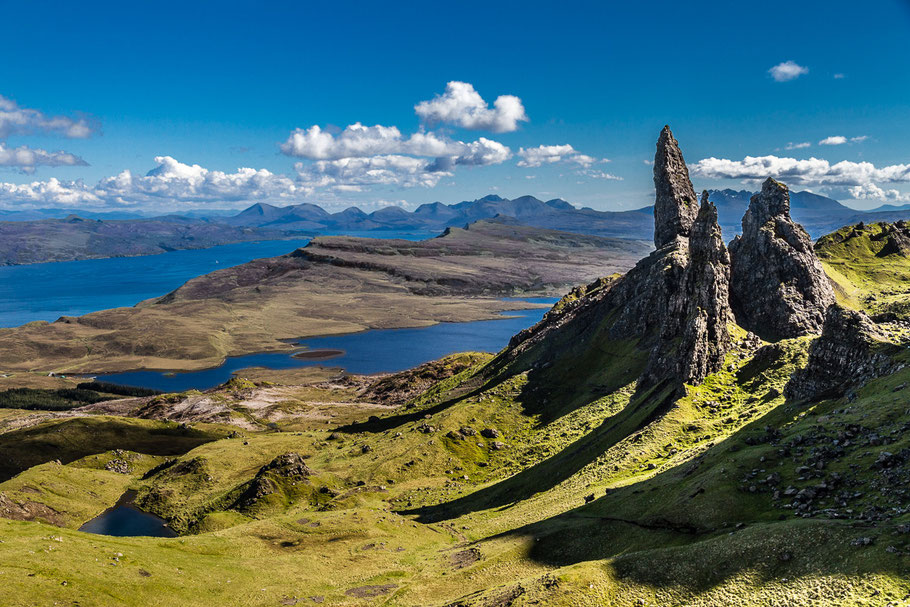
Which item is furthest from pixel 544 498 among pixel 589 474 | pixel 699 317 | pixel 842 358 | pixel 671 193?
pixel 671 193

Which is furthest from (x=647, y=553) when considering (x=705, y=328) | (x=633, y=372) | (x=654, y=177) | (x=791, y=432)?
(x=654, y=177)

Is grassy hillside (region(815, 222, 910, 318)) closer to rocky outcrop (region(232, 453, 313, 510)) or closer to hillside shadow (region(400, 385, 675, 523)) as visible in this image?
hillside shadow (region(400, 385, 675, 523))

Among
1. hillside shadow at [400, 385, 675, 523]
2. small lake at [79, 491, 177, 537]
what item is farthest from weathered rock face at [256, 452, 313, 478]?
hillside shadow at [400, 385, 675, 523]

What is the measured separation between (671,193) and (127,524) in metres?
167

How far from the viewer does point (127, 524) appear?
126m

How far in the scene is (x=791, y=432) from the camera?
209 ft

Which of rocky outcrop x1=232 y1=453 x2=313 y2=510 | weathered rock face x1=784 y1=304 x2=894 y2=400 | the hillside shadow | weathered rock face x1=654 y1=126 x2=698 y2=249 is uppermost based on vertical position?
weathered rock face x1=654 y1=126 x2=698 y2=249

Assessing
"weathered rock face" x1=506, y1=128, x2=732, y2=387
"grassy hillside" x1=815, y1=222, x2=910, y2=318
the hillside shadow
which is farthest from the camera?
"grassy hillside" x1=815, y1=222, x2=910, y2=318

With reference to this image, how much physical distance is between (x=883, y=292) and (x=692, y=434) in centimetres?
10154

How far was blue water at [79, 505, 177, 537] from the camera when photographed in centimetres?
12044

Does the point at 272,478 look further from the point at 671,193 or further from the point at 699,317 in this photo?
the point at 671,193

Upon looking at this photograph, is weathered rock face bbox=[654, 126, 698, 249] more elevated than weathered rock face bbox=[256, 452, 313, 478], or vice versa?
weathered rock face bbox=[654, 126, 698, 249]

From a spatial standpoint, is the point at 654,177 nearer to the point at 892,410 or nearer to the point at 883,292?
the point at 883,292

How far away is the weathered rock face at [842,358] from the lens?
68938 millimetres
